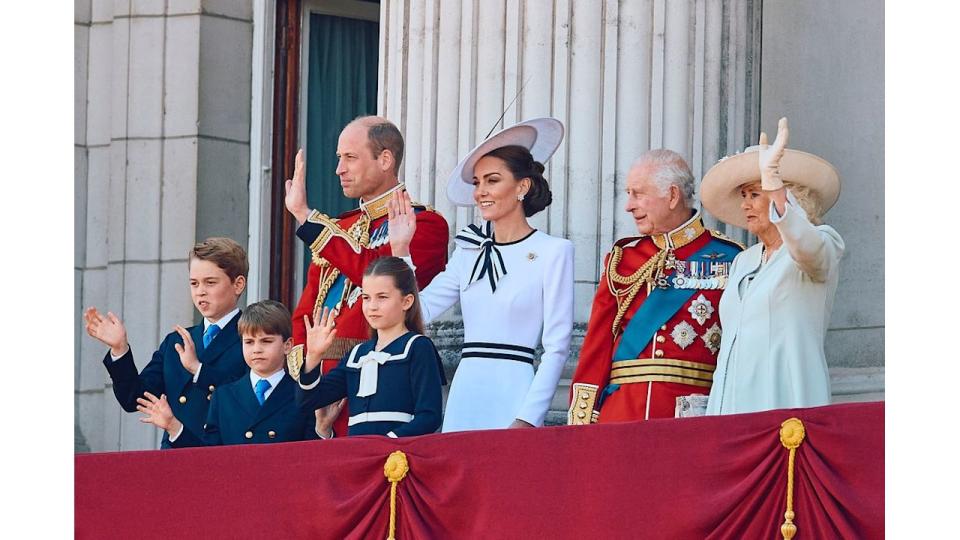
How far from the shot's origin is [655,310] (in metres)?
7.99

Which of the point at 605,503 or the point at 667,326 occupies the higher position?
the point at 667,326

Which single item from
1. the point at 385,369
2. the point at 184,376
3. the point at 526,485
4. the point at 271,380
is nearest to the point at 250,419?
the point at 271,380

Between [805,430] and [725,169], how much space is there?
4.66 feet

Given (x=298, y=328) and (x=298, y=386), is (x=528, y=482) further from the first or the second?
(x=298, y=328)

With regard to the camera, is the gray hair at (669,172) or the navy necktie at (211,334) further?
the navy necktie at (211,334)

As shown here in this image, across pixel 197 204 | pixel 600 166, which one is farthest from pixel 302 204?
pixel 197 204

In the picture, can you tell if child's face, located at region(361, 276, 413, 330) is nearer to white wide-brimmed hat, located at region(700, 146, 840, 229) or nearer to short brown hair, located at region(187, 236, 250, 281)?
short brown hair, located at region(187, 236, 250, 281)

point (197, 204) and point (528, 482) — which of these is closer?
point (528, 482)

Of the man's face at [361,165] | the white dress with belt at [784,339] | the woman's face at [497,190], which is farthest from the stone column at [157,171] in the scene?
the white dress with belt at [784,339]

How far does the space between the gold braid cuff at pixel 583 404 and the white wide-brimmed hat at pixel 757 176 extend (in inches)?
31.9

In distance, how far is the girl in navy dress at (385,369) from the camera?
25.8 feet

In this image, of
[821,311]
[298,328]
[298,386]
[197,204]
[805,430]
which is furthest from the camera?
[197,204]

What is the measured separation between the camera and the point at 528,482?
709 cm

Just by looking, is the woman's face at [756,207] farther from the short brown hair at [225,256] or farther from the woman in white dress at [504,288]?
the short brown hair at [225,256]
